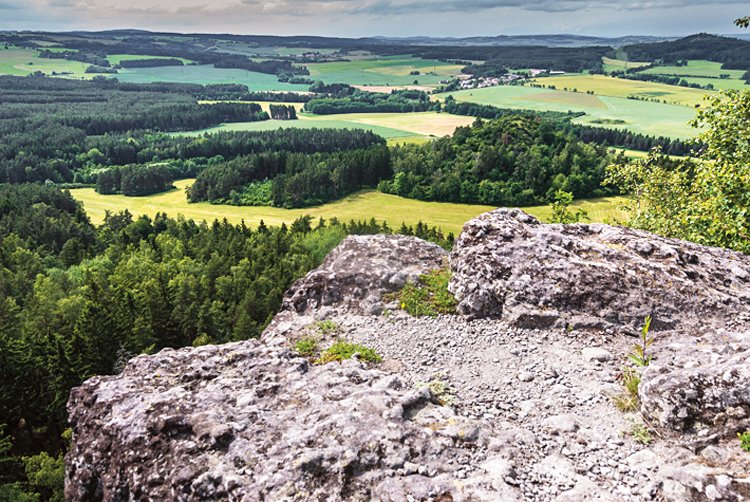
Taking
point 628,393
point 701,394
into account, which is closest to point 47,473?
point 628,393

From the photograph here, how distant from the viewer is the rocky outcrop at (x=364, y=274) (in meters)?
23.2

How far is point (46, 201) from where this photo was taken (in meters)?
145

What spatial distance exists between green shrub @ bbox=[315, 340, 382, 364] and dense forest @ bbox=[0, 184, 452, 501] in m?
29.6

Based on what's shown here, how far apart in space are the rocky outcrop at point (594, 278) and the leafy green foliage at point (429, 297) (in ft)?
1.85

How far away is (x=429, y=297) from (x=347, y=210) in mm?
138312

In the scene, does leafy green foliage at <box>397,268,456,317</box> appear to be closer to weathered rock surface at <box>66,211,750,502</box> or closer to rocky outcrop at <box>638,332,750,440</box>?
weathered rock surface at <box>66,211,750,502</box>

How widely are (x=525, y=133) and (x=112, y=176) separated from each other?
505ft

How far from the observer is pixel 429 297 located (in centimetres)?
2262

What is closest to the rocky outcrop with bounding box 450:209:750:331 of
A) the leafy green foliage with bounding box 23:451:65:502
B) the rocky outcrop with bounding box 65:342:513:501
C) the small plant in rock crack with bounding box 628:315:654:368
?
the small plant in rock crack with bounding box 628:315:654:368

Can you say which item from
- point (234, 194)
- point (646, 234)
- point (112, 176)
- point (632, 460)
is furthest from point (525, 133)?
point (632, 460)

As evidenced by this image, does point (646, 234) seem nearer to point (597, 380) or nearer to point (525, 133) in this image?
point (597, 380)

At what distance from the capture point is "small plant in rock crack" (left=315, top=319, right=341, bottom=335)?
2095 cm

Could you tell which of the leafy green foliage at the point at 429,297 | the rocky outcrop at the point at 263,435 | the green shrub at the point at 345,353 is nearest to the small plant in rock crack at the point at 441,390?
the rocky outcrop at the point at 263,435

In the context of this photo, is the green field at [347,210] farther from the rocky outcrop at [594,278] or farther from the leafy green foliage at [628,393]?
the leafy green foliage at [628,393]
